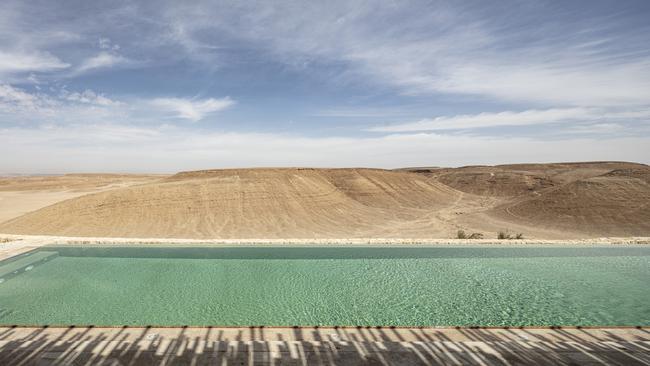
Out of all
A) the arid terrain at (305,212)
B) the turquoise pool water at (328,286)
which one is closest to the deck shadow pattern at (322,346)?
the turquoise pool water at (328,286)

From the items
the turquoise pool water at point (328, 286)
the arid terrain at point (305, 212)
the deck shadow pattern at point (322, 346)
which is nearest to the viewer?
the deck shadow pattern at point (322, 346)

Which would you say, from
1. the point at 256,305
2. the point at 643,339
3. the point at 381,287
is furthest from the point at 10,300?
the point at 643,339

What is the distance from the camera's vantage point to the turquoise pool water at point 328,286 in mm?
8500

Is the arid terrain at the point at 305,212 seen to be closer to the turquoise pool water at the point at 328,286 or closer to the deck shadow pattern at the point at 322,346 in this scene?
the turquoise pool water at the point at 328,286

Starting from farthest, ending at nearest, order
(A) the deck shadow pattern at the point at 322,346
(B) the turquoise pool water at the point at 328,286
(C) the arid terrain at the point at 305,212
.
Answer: (C) the arid terrain at the point at 305,212 < (B) the turquoise pool water at the point at 328,286 < (A) the deck shadow pattern at the point at 322,346

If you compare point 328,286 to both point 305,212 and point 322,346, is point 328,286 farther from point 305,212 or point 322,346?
point 305,212

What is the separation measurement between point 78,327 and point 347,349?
5.72 meters

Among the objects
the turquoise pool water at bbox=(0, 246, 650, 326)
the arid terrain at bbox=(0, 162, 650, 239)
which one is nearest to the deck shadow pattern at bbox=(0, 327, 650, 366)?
the turquoise pool water at bbox=(0, 246, 650, 326)

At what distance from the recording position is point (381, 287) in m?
10.7

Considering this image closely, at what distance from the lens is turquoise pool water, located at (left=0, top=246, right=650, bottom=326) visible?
27.9 feet

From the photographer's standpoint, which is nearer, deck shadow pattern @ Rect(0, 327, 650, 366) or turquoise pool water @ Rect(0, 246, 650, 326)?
deck shadow pattern @ Rect(0, 327, 650, 366)

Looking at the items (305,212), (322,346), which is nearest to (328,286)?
(322,346)

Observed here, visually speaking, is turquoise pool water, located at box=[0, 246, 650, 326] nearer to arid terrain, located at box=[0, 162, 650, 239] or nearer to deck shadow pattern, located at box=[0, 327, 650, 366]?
deck shadow pattern, located at box=[0, 327, 650, 366]

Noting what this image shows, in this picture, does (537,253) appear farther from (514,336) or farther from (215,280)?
(215,280)
